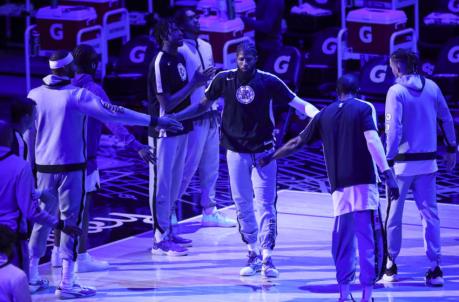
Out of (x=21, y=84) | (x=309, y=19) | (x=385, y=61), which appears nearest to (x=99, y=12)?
(x=21, y=84)

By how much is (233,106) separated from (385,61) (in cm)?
581

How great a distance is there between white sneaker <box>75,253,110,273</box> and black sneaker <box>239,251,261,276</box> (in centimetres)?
99

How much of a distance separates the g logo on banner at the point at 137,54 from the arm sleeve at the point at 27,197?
7.77 meters

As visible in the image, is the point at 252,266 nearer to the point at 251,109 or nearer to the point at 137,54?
the point at 251,109

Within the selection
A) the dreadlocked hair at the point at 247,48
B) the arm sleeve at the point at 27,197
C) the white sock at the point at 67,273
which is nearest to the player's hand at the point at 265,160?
the dreadlocked hair at the point at 247,48

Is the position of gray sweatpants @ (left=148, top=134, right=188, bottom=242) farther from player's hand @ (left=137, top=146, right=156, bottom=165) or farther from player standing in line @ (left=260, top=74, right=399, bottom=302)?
player standing in line @ (left=260, top=74, right=399, bottom=302)

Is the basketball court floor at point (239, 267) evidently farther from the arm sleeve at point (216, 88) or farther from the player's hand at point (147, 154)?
the arm sleeve at point (216, 88)

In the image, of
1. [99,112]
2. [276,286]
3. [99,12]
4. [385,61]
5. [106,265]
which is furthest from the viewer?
[99,12]

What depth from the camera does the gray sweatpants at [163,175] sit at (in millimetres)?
8430

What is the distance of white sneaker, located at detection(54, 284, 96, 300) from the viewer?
731 centimetres

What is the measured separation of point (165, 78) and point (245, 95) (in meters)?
0.90

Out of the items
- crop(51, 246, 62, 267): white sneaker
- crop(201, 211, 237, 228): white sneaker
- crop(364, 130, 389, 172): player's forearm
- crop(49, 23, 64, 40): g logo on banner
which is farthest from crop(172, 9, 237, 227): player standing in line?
crop(49, 23, 64, 40): g logo on banner

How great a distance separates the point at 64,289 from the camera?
7.31m

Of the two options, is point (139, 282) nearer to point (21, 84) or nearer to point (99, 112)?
point (99, 112)
